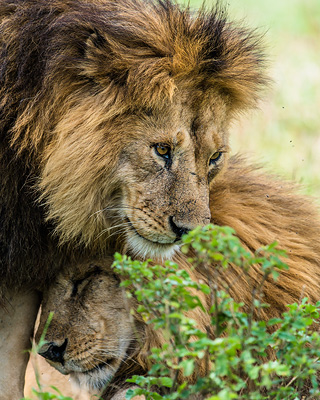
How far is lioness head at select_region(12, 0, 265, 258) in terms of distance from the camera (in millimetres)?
3664

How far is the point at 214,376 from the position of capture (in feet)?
8.79

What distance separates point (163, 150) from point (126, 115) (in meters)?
0.25

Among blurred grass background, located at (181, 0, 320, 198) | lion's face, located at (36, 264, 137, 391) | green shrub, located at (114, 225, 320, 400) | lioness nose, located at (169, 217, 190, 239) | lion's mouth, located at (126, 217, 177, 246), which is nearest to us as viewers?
green shrub, located at (114, 225, 320, 400)

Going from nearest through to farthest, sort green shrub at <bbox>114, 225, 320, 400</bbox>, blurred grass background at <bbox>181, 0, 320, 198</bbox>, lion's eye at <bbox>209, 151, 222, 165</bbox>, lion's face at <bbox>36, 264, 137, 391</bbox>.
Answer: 1. green shrub at <bbox>114, 225, 320, 400</bbox>
2. lion's eye at <bbox>209, 151, 222, 165</bbox>
3. lion's face at <bbox>36, 264, 137, 391</bbox>
4. blurred grass background at <bbox>181, 0, 320, 198</bbox>

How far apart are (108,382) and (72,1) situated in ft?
6.46

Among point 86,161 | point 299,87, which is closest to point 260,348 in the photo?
point 86,161

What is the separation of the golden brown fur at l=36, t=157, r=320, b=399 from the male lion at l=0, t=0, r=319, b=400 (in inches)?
18.9

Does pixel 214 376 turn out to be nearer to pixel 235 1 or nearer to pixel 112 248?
pixel 112 248

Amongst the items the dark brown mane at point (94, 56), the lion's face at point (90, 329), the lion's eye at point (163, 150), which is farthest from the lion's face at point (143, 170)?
the lion's face at point (90, 329)

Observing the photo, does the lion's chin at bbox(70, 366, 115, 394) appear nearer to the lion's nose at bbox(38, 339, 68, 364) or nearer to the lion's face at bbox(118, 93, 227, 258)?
the lion's nose at bbox(38, 339, 68, 364)

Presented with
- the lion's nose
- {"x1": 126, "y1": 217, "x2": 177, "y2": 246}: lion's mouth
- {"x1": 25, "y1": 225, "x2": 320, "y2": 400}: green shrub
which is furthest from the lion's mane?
{"x1": 25, "y1": 225, "x2": 320, "y2": 400}: green shrub

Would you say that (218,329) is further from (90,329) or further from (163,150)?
(90,329)

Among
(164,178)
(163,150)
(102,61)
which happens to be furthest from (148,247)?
(102,61)

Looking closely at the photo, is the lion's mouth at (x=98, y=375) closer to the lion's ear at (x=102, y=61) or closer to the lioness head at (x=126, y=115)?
the lioness head at (x=126, y=115)
